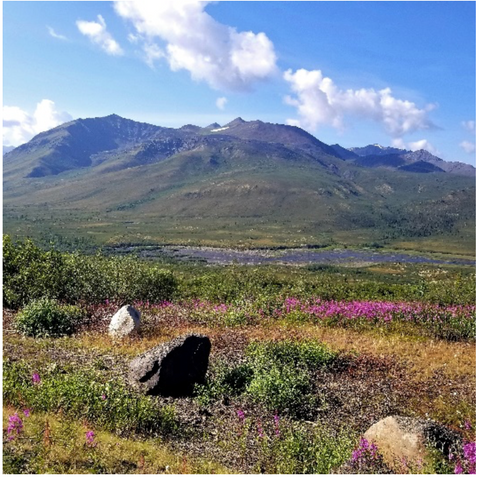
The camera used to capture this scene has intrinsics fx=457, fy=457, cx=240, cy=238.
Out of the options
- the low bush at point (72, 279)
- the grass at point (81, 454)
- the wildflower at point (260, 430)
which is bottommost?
the wildflower at point (260, 430)

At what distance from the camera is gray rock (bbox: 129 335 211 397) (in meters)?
13.3

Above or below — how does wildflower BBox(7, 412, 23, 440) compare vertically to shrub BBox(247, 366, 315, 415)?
above

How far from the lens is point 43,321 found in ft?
63.4

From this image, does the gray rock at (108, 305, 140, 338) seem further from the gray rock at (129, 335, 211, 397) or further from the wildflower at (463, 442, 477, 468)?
the wildflower at (463, 442, 477, 468)

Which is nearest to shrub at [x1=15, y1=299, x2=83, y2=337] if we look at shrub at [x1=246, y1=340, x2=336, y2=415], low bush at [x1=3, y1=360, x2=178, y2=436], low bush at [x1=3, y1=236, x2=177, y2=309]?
low bush at [x1=3, y1=236, x2=177, y2=309]

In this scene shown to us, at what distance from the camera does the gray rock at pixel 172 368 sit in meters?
13.3

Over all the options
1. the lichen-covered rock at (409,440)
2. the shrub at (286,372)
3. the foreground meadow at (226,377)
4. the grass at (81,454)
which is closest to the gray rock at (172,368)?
the foreground meadow at (226,377)

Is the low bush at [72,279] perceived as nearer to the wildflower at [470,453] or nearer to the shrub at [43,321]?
the shrub at [43,321]

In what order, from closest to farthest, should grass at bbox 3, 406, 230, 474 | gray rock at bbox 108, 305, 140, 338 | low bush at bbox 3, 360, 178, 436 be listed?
1. grass at bbox 3, 406, 230, 474
2. low bush at bbox 3, 360, 178, 436
3. gray rock at bbox 108, 305, 140, 338

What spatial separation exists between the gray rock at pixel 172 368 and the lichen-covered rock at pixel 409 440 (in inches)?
223

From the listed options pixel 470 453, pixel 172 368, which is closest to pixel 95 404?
pixel 172 368

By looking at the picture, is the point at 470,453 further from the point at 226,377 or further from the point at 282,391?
the point at 226,377

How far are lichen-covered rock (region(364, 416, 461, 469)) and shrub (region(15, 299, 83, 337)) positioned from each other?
1386 cm

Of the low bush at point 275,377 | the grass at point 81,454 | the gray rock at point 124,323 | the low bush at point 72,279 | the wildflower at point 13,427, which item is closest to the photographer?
the grass at point 81,454
